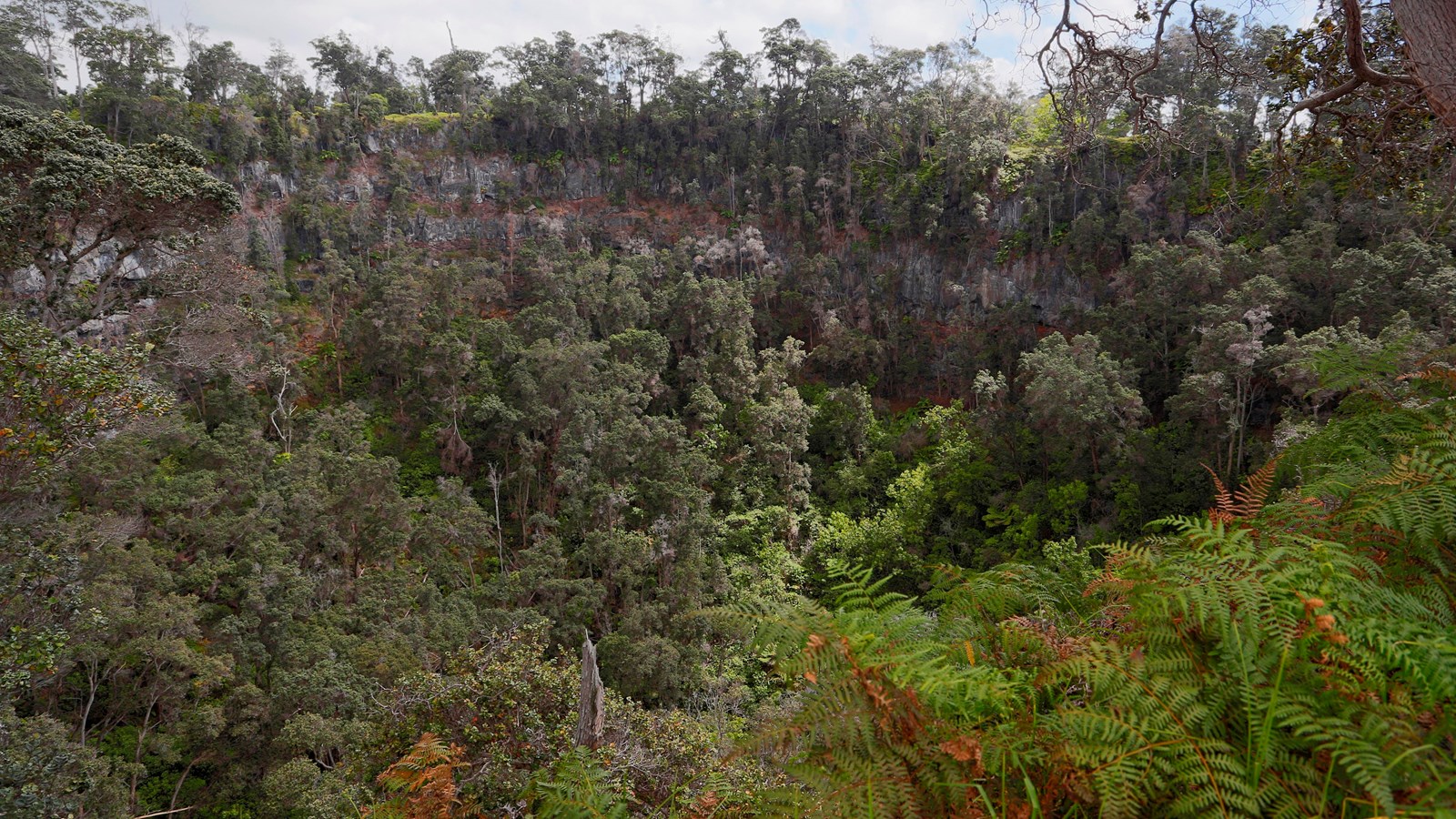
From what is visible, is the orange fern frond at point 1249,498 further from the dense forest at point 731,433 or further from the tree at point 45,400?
the tree at point 45,400

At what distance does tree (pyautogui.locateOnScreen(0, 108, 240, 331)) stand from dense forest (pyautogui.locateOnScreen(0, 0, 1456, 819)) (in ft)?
0.24

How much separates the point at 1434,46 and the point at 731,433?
19.7 meters

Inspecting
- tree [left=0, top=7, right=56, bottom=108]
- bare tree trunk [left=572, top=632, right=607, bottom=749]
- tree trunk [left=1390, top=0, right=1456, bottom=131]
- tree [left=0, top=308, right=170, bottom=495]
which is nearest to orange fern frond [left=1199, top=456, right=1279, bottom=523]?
tree trunk [left=1390, top=0, right=1456, bottom=131]

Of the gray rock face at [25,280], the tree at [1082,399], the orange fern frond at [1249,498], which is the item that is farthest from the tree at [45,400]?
the tree at [1082,399]

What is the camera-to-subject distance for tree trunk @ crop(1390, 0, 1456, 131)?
11.0ft

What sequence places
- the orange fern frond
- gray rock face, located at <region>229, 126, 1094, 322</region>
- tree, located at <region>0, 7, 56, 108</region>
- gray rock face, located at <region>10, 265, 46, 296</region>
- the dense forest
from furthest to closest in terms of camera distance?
gray rock face, located at <region>229, 126, 1094, 322</region> → tree, located at <region>0, 7, 56, 108</region> → gray rock face, located at <region>10, 265, 46, 296</region> → the orange fern frond → the dense forest

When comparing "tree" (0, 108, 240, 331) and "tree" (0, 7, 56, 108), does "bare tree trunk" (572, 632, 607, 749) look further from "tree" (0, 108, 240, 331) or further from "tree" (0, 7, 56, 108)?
"tree" (0, 7, 56, 108)

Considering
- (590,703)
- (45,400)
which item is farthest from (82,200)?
(590,703)

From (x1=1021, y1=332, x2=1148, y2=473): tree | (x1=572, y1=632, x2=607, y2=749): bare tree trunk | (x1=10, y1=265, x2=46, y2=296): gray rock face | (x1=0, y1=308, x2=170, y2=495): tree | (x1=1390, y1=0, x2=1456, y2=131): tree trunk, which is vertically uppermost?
(x1=1390, y1=0, x2=1456, y2=131): tree trunk

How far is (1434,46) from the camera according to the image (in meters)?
3.39

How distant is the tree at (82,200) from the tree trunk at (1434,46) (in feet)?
43.3

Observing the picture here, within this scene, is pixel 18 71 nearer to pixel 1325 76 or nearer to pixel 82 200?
pixel 82 200

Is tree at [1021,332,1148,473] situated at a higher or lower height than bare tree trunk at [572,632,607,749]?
lower

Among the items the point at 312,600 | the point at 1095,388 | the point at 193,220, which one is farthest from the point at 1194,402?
the point at 193,220
